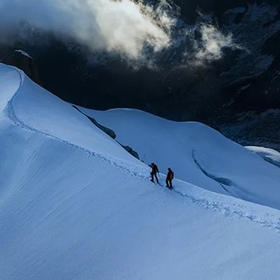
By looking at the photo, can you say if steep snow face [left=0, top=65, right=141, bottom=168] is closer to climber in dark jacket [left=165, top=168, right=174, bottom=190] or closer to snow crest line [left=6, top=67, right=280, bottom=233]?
snow crest line [left=6, top=67, right=280, bottom=233]

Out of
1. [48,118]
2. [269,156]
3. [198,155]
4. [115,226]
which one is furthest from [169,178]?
[269,156]

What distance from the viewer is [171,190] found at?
55.0 feet

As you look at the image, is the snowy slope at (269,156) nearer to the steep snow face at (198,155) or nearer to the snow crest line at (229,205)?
the steep snow face at (198,155)

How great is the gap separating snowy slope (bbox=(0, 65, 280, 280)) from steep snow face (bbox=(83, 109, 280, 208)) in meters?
21.4

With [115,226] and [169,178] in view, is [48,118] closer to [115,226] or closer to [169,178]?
[169,178]

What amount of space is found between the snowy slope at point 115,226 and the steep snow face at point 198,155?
2143cm

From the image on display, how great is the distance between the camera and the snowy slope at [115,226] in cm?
1147

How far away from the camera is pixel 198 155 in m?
52.1

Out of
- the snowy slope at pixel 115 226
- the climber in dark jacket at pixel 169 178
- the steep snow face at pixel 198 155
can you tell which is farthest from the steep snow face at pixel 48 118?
the steep snow face at pixel 198 155

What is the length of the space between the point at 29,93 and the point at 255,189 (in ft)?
74.3

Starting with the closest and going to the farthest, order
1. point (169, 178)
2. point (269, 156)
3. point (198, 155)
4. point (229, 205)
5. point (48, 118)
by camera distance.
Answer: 1. point (229, 205)
2. point (169, 178)
3. point (48, 118)
4. point (198, 155)
5. point (269, 156)

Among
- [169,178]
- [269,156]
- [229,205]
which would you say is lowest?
[169,178]

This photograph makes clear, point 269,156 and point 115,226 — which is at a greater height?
point 269,156

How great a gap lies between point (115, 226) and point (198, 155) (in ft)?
124
